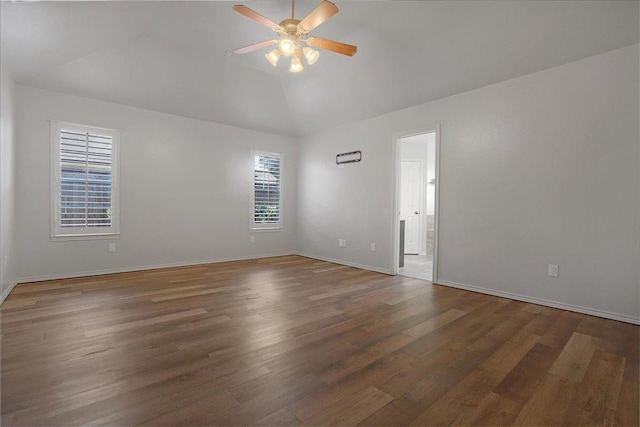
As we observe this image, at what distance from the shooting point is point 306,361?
2.08 metres

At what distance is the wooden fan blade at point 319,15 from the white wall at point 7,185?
317 cm

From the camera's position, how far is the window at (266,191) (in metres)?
6.21

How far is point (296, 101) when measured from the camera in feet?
18.3

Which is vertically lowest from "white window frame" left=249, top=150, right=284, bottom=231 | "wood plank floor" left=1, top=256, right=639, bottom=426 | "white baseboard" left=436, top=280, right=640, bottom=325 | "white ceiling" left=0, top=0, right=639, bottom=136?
"wood plank floor" left=1, top=256, right=639, bottom=426

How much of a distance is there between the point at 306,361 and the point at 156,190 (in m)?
4.21

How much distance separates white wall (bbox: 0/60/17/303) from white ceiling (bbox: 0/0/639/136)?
348mm

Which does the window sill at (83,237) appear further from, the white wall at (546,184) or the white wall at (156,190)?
the white wall at (546,184)

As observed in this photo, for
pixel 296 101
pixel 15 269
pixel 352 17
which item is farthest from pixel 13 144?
pixel 352 17

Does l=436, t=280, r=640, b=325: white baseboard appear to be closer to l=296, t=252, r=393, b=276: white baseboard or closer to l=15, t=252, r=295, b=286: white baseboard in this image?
l=296, t=252, r=393, b=276: white baseboard

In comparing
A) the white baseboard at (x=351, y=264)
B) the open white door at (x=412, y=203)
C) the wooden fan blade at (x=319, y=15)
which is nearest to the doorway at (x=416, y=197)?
the open white door at (x=412, y=203)

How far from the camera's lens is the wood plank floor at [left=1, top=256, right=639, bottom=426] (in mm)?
1562

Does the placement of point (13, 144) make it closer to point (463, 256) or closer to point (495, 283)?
point (463, 256)

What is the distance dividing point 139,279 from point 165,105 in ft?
9.15

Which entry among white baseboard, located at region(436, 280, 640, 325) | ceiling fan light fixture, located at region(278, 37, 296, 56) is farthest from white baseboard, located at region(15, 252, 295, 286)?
A: ceiling fan light fixture, located at region(278, 37, 296, 56)
